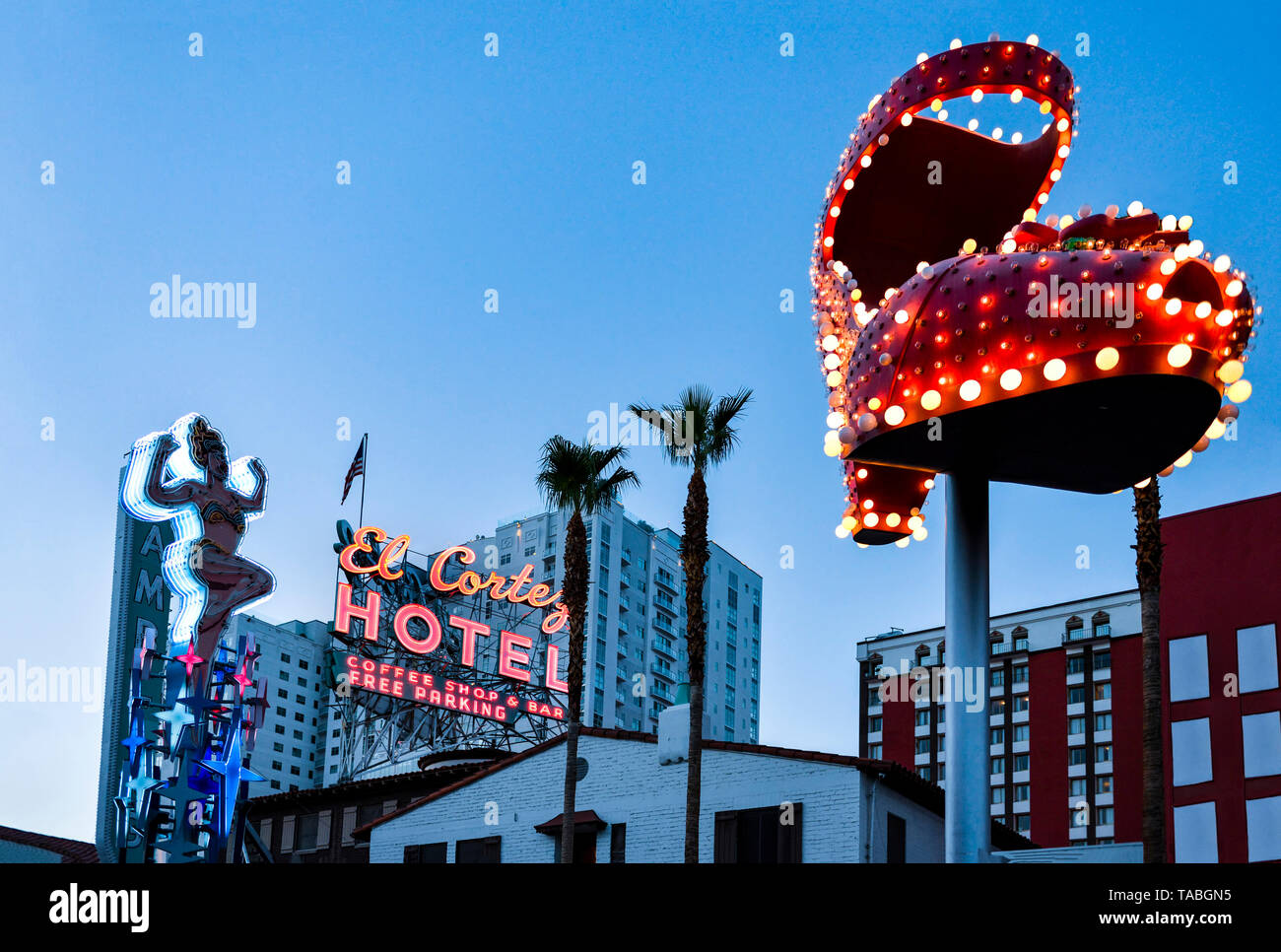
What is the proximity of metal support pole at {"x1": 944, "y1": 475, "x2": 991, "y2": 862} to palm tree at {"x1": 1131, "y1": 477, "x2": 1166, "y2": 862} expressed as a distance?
9.87 feet

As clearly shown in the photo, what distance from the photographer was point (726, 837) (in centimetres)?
3219

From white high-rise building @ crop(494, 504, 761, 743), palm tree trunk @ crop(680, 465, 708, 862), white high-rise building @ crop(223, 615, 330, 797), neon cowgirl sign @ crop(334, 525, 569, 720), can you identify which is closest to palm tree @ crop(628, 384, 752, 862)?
palm tree trunk @ crop(680, 465, 708, 862)

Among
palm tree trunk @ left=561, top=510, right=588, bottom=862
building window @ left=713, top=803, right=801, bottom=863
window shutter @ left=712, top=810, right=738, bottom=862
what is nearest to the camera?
building window @ left=713, top=803, right=801, bottom=863

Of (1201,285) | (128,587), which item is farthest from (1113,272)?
(128,587)

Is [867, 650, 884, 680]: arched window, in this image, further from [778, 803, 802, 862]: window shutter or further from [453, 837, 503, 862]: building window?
[778, 803, 802, 862]: window shutter

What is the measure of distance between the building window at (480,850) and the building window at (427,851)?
390mm

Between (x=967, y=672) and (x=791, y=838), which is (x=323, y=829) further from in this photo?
(x=967, y=672)

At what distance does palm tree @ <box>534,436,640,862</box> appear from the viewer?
34375mm

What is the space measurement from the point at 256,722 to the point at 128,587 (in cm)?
512

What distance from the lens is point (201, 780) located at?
33.7 metres

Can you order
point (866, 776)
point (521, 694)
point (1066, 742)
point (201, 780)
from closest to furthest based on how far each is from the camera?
point (866, 776) → point (201, 780) → point (521, 694) → point (1066, 742)

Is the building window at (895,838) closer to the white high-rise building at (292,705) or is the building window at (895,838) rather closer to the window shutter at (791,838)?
the window shutter at (791,838)
